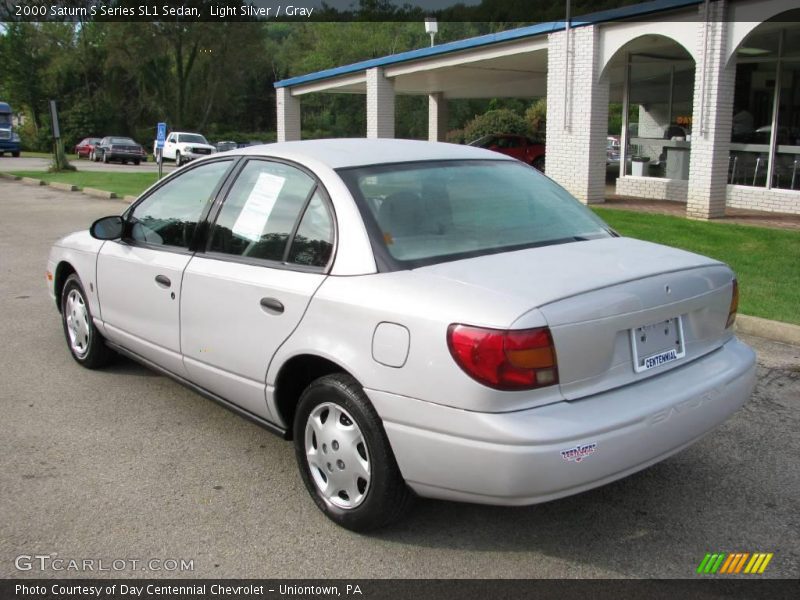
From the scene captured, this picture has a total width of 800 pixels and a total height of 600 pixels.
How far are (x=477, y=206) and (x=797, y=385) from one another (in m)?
2.82

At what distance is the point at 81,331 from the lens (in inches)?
223

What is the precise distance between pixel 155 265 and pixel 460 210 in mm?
1862

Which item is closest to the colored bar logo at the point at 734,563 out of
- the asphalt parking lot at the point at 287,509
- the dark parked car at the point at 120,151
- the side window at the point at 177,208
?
the asphalt parking lot at the point at 287,509

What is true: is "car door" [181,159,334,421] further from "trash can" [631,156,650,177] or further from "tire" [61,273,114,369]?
"trash can" [631,156,650,177]

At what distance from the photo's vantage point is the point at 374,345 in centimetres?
316

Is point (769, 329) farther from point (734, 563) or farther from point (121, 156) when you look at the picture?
point (121, 156)

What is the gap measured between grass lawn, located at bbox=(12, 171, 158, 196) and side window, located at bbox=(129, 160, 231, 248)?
15.8 m

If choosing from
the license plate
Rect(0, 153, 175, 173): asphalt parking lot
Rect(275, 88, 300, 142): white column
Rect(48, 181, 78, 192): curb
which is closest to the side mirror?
the license plate

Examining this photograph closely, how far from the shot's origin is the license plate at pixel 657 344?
3.17 meters

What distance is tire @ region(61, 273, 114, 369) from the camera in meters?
5.51

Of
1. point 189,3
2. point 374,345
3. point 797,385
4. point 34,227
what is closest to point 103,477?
point 374,345

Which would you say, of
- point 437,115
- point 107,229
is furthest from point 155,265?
point 437,115

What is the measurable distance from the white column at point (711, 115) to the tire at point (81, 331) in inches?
419

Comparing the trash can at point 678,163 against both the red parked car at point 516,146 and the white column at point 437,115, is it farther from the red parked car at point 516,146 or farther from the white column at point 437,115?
the white column at point 437,115
